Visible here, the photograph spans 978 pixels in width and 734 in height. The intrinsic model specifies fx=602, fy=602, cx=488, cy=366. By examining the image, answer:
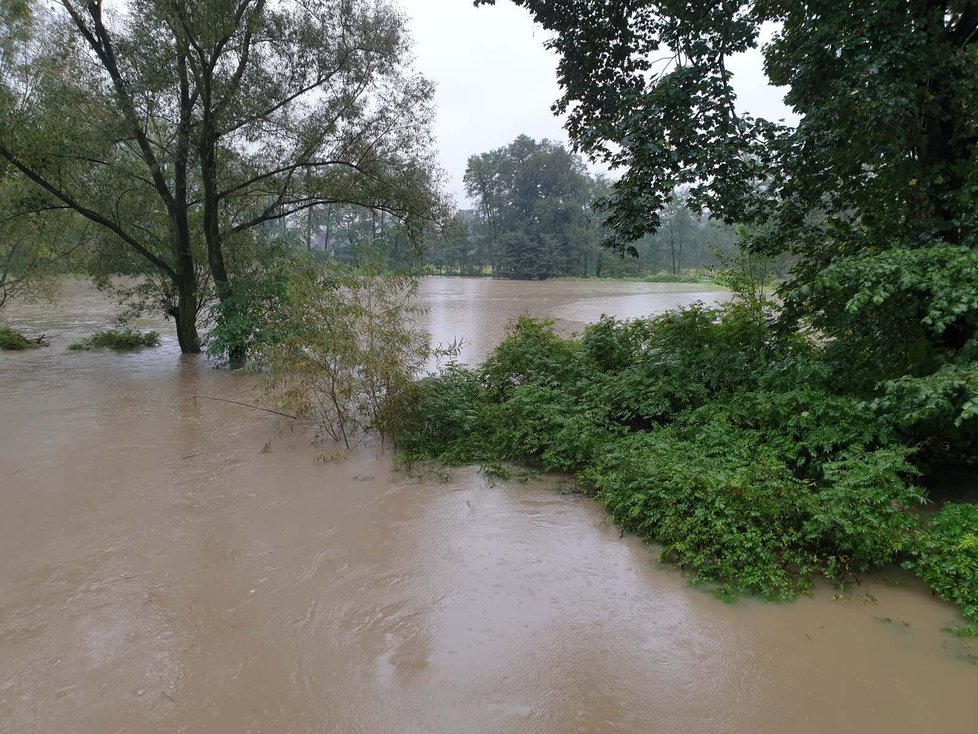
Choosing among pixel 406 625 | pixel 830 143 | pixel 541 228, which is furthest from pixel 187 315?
pixel 541 228

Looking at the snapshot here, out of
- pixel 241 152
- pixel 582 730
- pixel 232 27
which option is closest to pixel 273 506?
pixel 582 730

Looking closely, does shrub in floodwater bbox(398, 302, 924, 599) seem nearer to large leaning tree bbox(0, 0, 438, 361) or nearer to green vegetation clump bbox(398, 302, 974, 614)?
green vegetation clump bbox(398, 302, 974, 614)

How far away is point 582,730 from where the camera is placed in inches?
112

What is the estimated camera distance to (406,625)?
3.68m

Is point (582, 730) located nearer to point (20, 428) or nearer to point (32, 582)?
point (32, 582)

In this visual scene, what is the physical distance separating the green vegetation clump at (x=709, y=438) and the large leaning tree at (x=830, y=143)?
2.46ft

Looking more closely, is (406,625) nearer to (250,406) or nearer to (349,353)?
(349,353)

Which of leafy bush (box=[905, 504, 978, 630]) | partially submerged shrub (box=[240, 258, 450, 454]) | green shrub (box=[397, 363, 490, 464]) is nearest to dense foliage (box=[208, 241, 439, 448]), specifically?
partially submerged shrub (box=[240, 258, 450, 454])

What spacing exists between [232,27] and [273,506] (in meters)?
8.03

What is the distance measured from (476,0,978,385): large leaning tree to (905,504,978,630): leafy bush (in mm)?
1303

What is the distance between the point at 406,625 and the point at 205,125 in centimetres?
997

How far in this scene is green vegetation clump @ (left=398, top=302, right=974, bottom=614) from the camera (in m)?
3.97

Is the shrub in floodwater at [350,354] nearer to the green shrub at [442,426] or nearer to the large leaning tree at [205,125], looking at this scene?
the green shrub at [442,426]

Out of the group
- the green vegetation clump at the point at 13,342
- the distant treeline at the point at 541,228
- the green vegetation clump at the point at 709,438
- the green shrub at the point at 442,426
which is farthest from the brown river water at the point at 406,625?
the distant treeline at the point at 541,228
